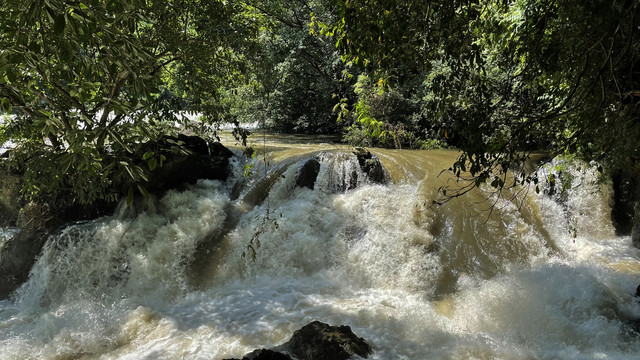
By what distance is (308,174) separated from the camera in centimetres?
870

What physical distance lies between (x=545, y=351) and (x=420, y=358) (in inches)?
59.1

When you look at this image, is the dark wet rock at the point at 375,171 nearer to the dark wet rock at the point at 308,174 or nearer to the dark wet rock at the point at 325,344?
the dark wet rock at the point at 308,174

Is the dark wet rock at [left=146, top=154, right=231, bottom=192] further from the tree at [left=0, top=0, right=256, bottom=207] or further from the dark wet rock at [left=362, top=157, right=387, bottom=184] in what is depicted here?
the dark wet rock at [left=362, top=157, right=387, bottom=184]

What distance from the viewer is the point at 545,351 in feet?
15.0

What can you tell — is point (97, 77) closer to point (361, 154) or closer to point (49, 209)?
point (361, 154)

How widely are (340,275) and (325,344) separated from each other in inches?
110

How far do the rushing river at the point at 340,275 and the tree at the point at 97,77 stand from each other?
179cm

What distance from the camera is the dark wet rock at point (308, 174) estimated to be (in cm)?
861

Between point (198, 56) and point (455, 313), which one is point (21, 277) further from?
point (455, 313)

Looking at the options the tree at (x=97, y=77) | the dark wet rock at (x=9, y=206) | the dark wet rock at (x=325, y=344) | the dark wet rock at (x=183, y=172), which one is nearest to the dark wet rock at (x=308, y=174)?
the dark wet rock at (x=183, y=172)

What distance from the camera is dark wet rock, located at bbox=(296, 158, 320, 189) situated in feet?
28.2

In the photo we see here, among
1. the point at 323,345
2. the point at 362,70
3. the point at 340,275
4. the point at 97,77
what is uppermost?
the point at 362,70

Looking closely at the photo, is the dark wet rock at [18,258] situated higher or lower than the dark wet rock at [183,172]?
lower

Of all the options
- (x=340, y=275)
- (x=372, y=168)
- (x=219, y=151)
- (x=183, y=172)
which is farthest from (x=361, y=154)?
(x=183, y=172)
